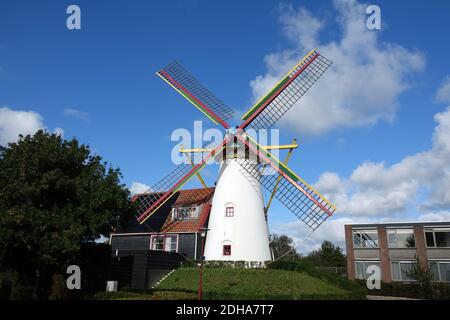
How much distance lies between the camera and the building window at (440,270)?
36344mm

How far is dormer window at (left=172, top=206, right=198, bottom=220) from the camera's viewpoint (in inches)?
1367

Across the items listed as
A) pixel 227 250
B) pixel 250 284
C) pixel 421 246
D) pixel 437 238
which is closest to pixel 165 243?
pixel 227 250

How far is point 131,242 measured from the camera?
36031 millimetres

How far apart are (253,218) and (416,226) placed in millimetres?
19883

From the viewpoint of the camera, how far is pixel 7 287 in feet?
66.8

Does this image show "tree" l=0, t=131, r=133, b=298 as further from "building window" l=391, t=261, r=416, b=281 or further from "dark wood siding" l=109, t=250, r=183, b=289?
"building window" l=391, t=261, r=416, b=281

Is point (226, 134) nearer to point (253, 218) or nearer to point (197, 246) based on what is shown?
point (253, 218)

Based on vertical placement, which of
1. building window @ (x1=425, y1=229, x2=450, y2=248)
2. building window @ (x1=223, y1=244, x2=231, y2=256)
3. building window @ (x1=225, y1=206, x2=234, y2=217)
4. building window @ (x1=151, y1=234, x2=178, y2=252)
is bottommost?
building window @ (x1=223, y1=244, x2=231, y2=256)

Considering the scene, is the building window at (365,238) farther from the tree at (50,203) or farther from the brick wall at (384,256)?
the tree at (50,203)

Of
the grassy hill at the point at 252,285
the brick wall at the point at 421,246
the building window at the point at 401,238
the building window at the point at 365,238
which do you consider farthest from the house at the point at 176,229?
the brick wall at the point at 421,246

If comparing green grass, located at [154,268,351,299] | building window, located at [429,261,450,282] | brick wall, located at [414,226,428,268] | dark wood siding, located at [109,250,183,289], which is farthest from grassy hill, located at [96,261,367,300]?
building window, located at [429,261,450,282]

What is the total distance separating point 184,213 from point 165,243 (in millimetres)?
3318

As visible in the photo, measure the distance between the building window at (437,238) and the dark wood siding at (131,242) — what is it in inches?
1127
